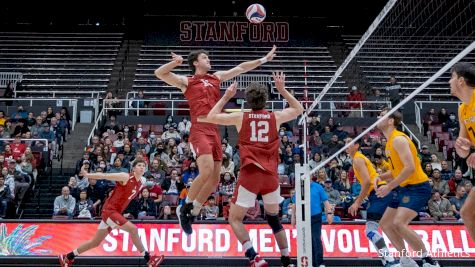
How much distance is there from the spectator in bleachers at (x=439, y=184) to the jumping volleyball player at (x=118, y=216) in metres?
7.39

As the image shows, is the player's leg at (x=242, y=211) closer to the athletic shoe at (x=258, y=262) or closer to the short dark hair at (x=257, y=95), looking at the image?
the athletic shoe at (x=258, y=262)

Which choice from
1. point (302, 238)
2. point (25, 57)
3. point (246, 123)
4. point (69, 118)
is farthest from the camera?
point (25, 57)

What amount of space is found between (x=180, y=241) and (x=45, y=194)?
5842mm

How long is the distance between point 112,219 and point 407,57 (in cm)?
1544

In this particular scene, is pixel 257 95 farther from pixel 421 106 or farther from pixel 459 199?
pixel 421 106

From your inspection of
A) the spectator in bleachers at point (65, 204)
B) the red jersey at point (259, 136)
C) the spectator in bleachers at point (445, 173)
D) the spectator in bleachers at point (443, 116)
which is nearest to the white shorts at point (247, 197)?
the red jersey at point (259, 136)

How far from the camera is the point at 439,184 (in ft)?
44.8

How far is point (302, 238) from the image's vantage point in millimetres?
7141

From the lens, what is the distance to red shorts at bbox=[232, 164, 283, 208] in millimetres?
5859

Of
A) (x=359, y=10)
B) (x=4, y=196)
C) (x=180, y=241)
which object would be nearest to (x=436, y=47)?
(x=359, y=10)

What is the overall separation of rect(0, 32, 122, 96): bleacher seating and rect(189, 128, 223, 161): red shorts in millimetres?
18613

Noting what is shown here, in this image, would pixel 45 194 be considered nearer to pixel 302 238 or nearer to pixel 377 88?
pixel 302 238

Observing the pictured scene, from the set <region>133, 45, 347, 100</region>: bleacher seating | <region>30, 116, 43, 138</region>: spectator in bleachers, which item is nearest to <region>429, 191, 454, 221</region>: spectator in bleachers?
<region>133, 45, 347, 100</region>: bleacher seating

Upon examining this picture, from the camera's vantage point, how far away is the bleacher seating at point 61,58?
82.2 feet
